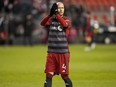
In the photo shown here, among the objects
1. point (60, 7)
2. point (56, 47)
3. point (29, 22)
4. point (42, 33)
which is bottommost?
point (42, 33)

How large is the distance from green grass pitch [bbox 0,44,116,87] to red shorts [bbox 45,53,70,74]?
260cm

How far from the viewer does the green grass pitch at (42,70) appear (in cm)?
1484

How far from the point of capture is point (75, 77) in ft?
54.6

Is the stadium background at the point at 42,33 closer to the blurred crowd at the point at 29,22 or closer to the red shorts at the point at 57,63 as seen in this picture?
the blurred crowd at the point at 29,22

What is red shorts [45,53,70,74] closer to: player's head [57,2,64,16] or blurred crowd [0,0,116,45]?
player's head [57,2,64,16]

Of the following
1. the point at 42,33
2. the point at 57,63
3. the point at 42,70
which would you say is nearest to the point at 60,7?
the point at 57,63

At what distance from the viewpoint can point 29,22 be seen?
3456 cm

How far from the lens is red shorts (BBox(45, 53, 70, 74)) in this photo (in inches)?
457

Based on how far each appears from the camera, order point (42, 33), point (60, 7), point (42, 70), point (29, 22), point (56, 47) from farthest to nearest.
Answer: point (42, 33) → point (29, 22) → point (42, 70) → point (56, 47) → point (60, 7)

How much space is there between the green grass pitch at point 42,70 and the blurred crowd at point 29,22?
7.70m

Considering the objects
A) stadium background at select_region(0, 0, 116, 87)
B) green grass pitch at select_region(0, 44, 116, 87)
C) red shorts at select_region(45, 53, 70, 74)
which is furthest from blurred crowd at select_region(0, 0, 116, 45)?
red shorts at select_region(45, 53, 70, 74)

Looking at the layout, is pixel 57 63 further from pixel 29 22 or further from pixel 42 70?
pixel 29 22

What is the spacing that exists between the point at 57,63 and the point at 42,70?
7369 mm

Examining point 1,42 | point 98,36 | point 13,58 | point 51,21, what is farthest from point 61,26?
point 98,36
